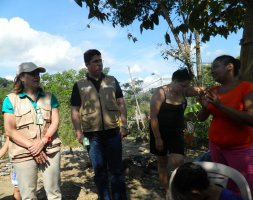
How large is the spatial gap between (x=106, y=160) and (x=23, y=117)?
1110mm

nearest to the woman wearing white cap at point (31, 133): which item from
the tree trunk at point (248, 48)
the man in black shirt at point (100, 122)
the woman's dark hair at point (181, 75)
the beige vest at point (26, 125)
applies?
the beige vest at point (26, 125)

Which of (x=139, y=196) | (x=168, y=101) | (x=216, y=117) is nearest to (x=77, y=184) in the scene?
(x=139, y=196)

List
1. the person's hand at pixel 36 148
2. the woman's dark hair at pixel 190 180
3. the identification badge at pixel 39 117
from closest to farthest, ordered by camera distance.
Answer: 1. the woman's dark hair at pixel 190 180
2. the person's hand at pixel 36 148
3. the identification badge at pixel 39 117

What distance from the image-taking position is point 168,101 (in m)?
4.10

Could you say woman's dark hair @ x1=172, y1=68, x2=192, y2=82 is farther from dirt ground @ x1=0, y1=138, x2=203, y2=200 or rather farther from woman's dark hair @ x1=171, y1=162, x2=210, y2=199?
woman's dark hair @ x1=171, y1=162, x2=210, y2=199

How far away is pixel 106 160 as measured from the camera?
401 cm

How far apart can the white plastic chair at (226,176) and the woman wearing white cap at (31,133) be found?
162 cm

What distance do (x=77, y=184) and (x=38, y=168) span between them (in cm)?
226

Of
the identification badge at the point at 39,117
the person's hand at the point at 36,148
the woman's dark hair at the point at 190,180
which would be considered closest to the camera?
the woman's dark hair at the point at 190,180

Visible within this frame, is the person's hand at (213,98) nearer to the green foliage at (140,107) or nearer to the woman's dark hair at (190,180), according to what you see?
the woman's dark hair at (190,180)

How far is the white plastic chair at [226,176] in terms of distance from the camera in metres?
2.25

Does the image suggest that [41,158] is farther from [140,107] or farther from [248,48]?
[140,107]

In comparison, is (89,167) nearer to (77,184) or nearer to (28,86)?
(77,184)

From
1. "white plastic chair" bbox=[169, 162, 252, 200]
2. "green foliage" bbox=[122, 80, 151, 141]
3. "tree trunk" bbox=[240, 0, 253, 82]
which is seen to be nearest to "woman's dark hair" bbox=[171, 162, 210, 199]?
"white plastic chair" bbox=[169, 162, 252, 200]
